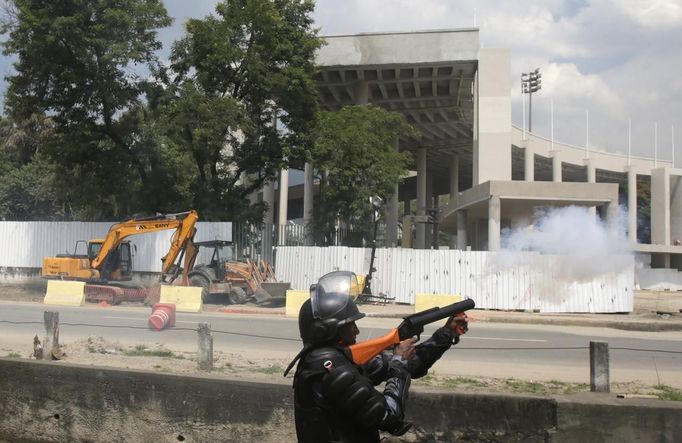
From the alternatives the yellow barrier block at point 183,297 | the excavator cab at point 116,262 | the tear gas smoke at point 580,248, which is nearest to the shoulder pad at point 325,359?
the yellow barrier block at point 183,297

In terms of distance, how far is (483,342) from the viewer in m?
12.9

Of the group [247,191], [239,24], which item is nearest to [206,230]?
[247,191]

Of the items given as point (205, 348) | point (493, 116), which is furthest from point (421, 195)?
point (205, 348)

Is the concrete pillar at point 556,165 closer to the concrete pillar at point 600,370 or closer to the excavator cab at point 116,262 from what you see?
the excavator cab at point 116,262

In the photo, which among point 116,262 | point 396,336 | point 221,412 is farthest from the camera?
point 116,262

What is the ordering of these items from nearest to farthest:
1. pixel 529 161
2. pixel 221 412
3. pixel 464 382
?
1. pixel 221 412
2. pixel 464 382
3. pixel 529 161

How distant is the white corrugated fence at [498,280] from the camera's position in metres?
20.1

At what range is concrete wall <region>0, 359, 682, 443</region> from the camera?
4359mm

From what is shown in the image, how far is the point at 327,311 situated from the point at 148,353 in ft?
25.0

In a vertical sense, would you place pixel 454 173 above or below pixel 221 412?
above

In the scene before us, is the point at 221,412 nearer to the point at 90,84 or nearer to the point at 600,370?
the point at 600,370

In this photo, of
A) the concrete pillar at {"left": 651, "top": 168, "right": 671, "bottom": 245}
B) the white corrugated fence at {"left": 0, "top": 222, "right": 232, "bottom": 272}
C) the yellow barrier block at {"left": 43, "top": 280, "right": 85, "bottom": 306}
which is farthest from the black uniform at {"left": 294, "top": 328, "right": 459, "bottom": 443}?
the concrete pillar at {"left": 651, "top": 168, "right": 671, "bottom": 245}

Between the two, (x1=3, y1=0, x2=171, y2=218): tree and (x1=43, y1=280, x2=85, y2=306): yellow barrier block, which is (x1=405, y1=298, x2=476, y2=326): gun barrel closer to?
(x1=43, y1=280, x2=85, y2=306): yellow barrier block

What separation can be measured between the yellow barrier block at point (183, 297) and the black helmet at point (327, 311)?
57.5ft
